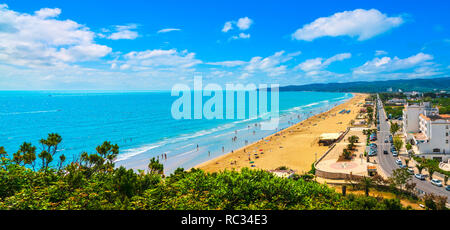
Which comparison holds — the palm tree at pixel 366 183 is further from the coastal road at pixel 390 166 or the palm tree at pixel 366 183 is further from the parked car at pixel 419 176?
the parked car at pixel 419 176

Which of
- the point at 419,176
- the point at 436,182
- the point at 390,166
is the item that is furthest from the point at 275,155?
the point at 436,182

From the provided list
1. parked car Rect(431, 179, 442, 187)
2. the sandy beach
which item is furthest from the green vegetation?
the sandy beach

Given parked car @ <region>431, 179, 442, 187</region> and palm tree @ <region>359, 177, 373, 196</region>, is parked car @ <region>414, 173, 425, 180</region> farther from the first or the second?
palm tree @ <region>359, 177, 373, 196</region>

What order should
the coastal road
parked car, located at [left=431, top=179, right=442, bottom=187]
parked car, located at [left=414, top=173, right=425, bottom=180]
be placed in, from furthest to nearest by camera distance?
parked car, located at [left=414, top=173, right=425, bottom=180], parked car, located at [left=431, top=179, right=442, bottom=187], the coastal road

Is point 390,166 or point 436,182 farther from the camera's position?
point 390,166

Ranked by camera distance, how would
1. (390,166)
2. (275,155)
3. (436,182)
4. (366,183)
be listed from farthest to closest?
(275,155) → (390,166) → (436,182) → (366,183)

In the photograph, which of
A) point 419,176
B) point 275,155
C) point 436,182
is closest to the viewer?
point 436,182

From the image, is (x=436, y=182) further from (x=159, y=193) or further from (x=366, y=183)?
(x=159, y=193)

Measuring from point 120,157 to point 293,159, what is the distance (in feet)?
84.1

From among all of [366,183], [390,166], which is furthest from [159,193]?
[390,166]

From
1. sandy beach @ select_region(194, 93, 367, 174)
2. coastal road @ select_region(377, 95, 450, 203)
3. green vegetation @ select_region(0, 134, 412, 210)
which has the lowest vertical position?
sandy beach @ select_region(194, 93, 367, 174)

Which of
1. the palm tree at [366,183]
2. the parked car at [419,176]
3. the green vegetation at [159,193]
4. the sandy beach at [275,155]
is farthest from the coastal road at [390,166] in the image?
the green vegetation at [159,193]

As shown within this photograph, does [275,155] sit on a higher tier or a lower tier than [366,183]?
lower

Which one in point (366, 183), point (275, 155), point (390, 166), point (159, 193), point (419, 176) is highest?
point (159, 193)
